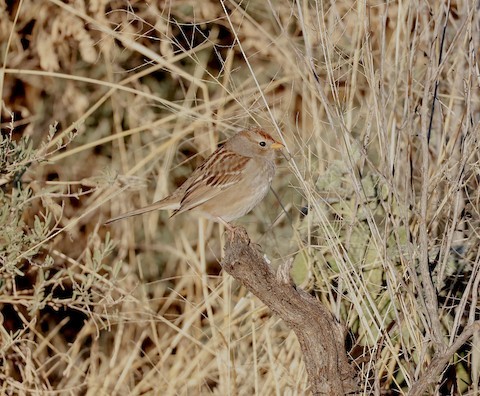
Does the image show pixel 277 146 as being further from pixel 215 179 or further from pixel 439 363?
pixel 439 363

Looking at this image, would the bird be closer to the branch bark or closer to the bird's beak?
the bird's beak

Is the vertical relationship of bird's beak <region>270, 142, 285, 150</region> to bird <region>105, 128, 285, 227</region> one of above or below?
above

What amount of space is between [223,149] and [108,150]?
1162 millimetres

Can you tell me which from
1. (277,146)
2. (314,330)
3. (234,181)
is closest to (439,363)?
(314,330)

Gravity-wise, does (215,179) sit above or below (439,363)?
below

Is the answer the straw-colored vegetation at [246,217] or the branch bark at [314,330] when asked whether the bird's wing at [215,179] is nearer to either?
the straw-colored vegetation at [246,217]

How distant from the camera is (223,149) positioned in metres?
4.92

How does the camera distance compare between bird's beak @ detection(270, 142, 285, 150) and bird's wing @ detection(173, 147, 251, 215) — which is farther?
bird's wing @ detection(173, 147, 251, 215)

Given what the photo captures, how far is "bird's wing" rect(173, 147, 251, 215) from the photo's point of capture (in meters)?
4.80

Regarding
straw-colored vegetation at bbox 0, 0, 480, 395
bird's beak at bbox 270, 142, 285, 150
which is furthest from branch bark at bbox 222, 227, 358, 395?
bird's beak at bbox 270, 142, 285, 150

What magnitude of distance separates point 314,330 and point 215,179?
1.54 meters

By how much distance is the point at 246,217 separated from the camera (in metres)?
5.95

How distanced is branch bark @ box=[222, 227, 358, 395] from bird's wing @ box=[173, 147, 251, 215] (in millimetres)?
1319

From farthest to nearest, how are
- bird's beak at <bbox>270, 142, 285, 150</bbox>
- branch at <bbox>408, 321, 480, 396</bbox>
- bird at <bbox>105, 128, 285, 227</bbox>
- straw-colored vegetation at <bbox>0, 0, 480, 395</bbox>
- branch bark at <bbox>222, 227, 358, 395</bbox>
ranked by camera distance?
bird at <bbox>105, 128, 285, 227</bbox>, bird's beak at <bbox>270, 142, 285, 150</bbox>, straw-colored vegetation at <bbox>0, 0, 480, 395</bbox>, branch bark at <bbox>222, 227, 358, 395</bbox>, branch at <bbox>408, 321, 480, 396</bbox>
